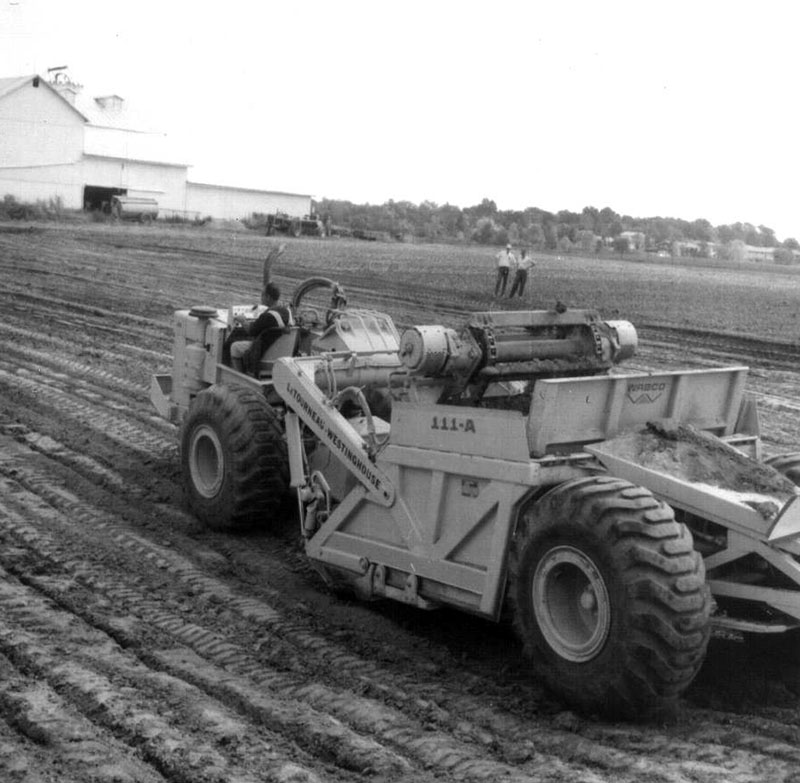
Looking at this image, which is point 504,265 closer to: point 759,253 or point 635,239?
point 635,239

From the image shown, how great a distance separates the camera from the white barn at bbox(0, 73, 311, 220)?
59.9 metres

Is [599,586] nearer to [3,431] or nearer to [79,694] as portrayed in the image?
[79,694]

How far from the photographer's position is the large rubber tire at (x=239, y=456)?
338 inches

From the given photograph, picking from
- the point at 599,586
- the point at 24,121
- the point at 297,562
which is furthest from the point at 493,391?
the point at 24,121

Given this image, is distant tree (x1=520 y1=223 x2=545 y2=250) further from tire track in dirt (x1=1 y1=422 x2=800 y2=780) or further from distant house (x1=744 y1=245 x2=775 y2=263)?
tire track in dirt (x1=1 y1=422 x2=800 y2=780)

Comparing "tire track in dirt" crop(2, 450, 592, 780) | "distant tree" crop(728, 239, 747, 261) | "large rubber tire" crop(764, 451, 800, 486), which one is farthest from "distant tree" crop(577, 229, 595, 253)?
"large rubber tire" crop(764, 451, 800, 486)

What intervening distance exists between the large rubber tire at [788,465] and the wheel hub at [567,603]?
5.06ft

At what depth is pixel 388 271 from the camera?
126ft

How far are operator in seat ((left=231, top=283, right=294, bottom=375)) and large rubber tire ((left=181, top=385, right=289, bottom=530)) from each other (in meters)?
0.64

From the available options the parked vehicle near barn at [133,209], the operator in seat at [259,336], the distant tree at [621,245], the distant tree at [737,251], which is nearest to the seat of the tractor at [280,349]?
the operator in seat at [259,336]

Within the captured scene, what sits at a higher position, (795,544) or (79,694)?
(795,544)

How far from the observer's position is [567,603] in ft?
19.7

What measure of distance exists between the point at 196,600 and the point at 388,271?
102 feet

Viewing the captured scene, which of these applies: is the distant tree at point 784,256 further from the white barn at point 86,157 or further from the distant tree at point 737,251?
the white barn at point 86,157
